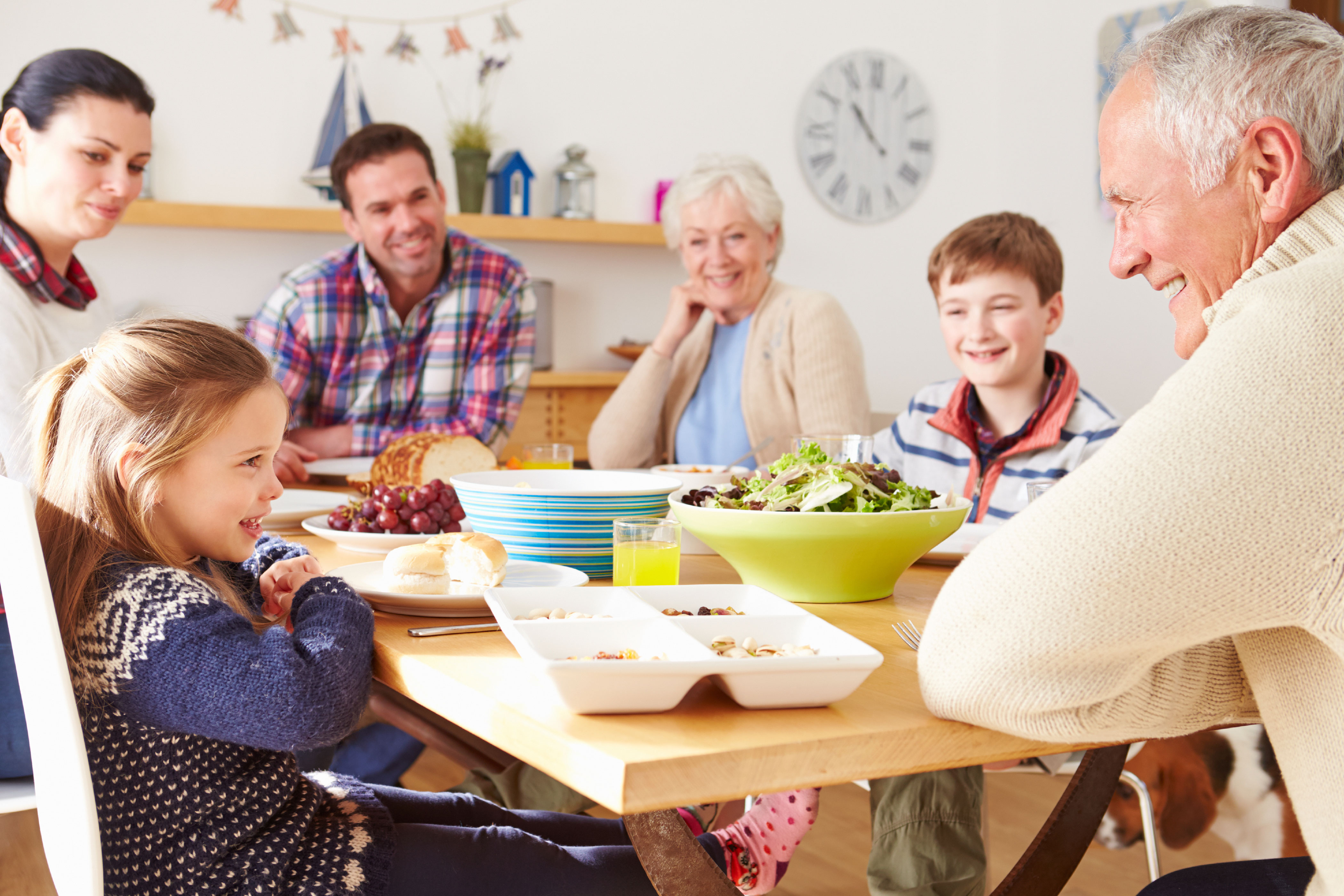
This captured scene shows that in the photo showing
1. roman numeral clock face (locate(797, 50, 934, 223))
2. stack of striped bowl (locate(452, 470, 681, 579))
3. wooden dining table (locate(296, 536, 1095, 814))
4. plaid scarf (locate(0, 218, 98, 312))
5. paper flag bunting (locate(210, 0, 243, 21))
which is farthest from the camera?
roman numeral clock face (locate(797, 50, 934, 223))

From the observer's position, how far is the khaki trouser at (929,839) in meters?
1.52

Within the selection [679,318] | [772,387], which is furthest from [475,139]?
[772,387]

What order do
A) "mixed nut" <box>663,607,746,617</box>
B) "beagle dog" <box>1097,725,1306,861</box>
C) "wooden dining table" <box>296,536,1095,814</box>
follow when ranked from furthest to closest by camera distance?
"beagle dog" <box>1097,725,1306,861</box> < "mixed nut" <box>663,607,746,617</box> < "wooden dining table" <box>296,536,1095,814</box>

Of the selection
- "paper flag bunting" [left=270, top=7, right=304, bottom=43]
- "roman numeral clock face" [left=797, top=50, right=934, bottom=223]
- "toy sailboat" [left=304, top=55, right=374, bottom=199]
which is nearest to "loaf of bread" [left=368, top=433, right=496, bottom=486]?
"toy sailboat" [left=304, top=55, right=374, bottom=199]

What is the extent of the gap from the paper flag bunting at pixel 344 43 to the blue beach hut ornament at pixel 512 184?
61 centimetres

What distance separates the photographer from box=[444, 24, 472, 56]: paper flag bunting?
3.98 m

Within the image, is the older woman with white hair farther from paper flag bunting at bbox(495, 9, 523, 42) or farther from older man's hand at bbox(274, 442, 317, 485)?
paper flag bunting at bbox(495, 9, 523, 42)

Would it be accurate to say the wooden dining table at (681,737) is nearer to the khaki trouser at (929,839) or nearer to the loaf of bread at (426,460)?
the khaki trouser at (929,839)

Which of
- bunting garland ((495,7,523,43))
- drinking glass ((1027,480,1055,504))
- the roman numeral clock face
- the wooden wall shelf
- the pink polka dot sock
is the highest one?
bunting garland ((495,7,523,43))

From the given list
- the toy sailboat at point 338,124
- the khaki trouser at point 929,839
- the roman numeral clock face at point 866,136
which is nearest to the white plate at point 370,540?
the khaki trouser at point 929,839

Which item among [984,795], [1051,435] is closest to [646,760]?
[984,795]

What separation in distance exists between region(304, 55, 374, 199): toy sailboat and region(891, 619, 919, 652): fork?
306 centimetres

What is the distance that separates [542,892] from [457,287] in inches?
78.5

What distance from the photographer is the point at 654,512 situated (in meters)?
1.37
